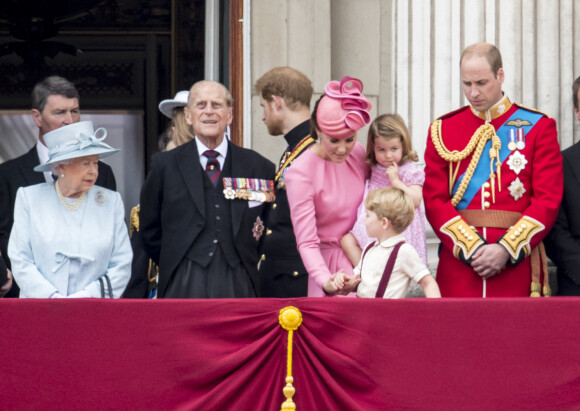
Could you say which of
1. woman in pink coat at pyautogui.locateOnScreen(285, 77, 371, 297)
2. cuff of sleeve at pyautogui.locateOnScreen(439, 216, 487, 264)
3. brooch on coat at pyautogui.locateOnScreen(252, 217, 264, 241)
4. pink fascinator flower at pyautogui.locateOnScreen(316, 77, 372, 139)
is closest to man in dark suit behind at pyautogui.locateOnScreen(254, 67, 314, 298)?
brooch on coat at pyautogui.locateOnScreen(252, 217, 264, 241)

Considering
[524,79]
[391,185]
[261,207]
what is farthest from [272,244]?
[524,79]

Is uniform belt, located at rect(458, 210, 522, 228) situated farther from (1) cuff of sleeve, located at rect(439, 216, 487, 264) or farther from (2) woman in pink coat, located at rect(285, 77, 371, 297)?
(2) woman in pink coat, located at rect(285, 77, 371, 297)

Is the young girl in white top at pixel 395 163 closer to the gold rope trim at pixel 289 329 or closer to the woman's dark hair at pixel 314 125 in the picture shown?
the woman's dark hair at pixel 314 125

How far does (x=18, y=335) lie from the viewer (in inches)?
217

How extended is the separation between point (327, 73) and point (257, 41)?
45 centimetres

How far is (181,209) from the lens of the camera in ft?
20.5

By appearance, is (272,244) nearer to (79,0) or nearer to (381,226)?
(381,226)

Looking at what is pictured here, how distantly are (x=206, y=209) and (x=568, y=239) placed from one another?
1.71 metres

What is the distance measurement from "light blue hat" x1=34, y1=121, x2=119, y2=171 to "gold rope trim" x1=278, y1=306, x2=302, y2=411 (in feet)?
4.23

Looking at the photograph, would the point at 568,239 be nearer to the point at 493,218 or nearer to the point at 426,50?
the point at 493,218

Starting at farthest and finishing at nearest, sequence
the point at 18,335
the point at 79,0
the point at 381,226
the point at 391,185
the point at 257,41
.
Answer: the point at 79,0 < the point at 257,41 < the point at 391,185 < the point at 381,226 < the point at 18,335

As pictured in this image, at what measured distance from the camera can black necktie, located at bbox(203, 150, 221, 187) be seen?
6355mm

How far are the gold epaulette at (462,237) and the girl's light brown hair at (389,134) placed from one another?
0.36 m

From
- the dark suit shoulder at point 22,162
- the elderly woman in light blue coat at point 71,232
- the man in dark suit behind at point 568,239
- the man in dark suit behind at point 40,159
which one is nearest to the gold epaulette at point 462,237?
the man in dark suit behind at point 568,239
